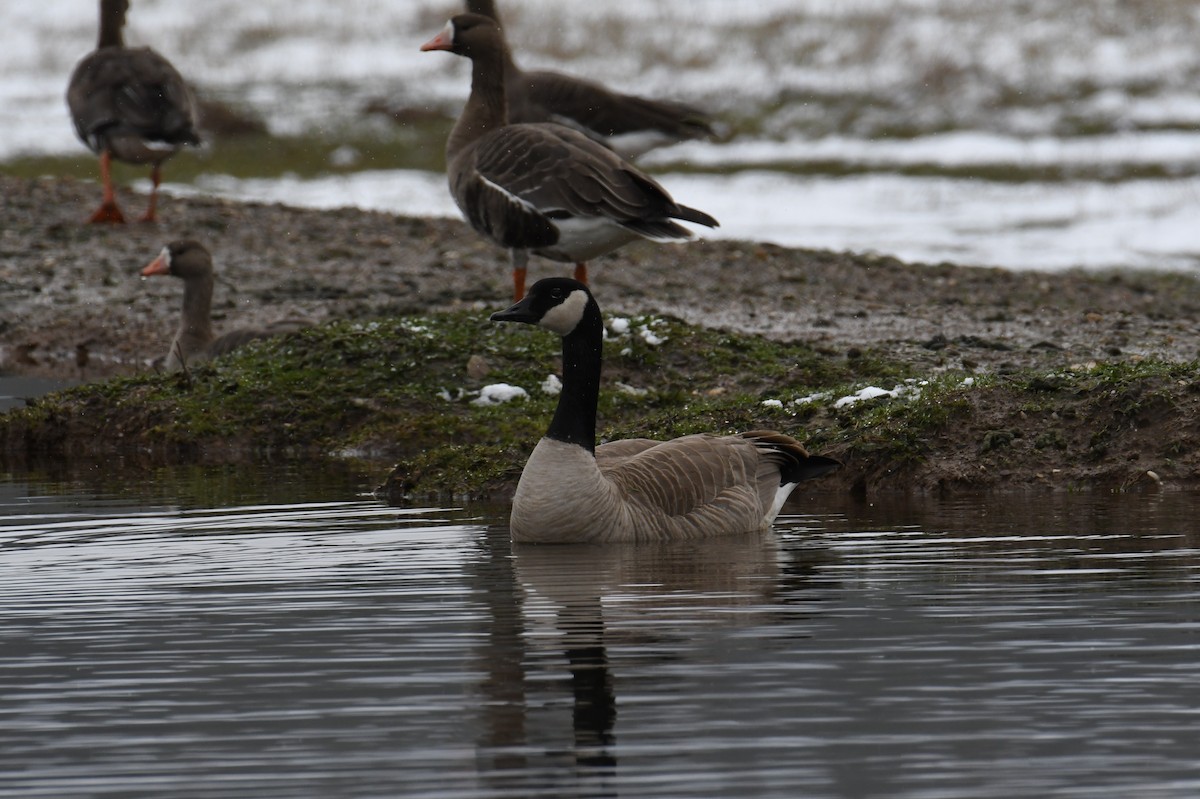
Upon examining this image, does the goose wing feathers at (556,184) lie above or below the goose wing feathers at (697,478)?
above

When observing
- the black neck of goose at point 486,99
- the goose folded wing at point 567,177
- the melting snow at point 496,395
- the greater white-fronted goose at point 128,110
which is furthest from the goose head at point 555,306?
the greater white-fronted goose at point 128,110

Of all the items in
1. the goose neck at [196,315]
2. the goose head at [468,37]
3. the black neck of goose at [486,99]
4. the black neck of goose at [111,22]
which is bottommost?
the goose neck at [196,315]

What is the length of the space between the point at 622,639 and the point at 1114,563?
2.69 meters

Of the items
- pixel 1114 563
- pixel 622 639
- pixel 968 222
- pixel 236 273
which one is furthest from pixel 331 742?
pixel 968 222

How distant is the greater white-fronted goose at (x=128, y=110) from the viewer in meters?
24.1

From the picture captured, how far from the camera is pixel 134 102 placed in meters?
24.1

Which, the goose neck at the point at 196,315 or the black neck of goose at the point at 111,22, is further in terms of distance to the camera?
the black neck of goose at the point at 111,22

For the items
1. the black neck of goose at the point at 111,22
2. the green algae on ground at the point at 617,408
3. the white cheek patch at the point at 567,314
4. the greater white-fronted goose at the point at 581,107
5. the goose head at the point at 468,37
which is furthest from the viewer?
the black neck of goose at the point at 111,22

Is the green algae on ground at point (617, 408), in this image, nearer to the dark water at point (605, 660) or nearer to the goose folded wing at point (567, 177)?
the goose folded wing at point (567, 177)

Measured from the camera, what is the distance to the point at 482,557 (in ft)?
31.0

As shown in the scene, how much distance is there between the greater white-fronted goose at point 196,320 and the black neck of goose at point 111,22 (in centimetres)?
807

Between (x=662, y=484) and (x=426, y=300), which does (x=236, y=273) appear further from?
(x=662, y=484)

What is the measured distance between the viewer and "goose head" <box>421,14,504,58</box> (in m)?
17.7

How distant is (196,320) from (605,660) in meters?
11.5
